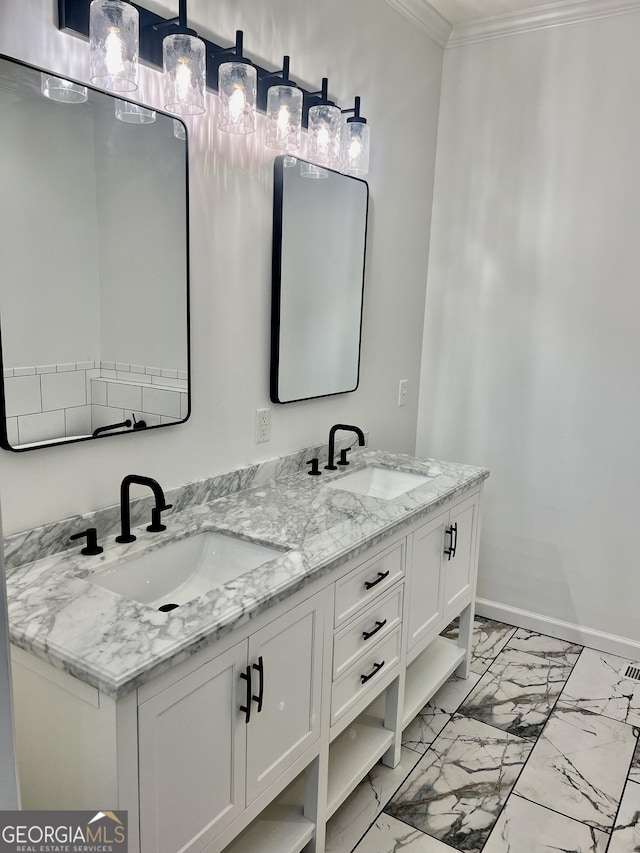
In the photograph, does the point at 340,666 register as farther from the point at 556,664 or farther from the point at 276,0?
the point at 276,0

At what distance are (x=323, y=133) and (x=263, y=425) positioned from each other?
40.5 inches

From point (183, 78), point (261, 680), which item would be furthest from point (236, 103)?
point (261, 680)

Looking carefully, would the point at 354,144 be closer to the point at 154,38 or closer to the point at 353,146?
the point at 353,146

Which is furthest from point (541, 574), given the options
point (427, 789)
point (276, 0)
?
point (276, 0)

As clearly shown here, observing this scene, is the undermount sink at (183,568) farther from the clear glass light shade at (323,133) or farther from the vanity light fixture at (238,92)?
the clear glass light shade at (323,133)

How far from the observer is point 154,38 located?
1.65 meters

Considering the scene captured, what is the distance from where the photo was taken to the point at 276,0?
2068mm

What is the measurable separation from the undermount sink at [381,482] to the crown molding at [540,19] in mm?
2024

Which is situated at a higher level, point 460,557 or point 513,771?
point 460,557

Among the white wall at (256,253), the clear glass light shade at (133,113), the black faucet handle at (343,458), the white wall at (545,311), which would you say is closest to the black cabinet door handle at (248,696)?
the white wall at (256,253)

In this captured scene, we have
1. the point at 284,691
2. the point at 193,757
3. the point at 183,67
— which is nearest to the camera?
the point at 193,757

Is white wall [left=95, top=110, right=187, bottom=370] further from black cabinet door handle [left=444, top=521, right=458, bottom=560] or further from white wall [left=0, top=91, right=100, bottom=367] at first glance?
black cabinet door handle [left=444, top=521, right=458, bottom=560]

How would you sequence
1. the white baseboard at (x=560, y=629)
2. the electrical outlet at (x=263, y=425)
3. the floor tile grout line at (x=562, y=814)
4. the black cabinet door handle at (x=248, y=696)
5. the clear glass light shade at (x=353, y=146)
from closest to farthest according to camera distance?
1. the black cabinet door handle at (x=248, y=696)
2. the floor tile grout line at (x=562, y=814)
3. the electrical outlet at (x=263, y=425)
4. the clear glass light shade at (x=353, y=146)
5. the white baseboard at (x=560, y=629)

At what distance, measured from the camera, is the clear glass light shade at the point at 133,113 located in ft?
5.28
